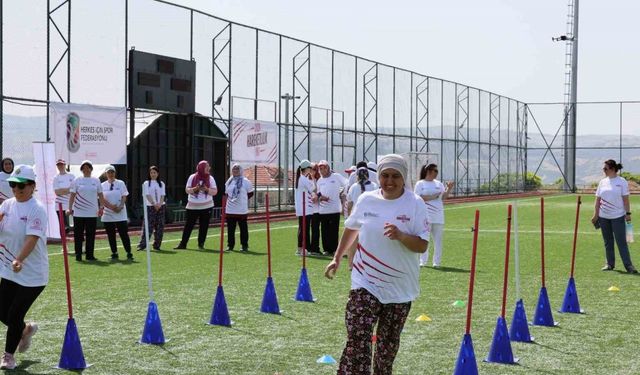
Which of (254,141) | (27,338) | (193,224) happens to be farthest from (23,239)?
(254,141)

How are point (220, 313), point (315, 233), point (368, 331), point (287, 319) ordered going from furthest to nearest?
point (315, 233) < point (287, 319) < point (220, 313) < point (368, 331)

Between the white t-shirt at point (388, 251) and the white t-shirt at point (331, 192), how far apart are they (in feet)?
40.8

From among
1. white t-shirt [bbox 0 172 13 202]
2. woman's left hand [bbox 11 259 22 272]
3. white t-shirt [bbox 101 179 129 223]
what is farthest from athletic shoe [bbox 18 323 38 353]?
white t-shirt [bbox 101 179 129 223]

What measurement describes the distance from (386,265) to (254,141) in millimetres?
27401

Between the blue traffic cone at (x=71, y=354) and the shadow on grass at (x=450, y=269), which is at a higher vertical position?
the blue traffic cone at (x=71, y=354)

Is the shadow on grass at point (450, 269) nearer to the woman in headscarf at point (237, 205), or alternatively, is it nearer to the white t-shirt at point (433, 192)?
the white t-shirt at point (433, 192)

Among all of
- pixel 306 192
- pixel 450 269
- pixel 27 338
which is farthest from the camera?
pixel 306 192

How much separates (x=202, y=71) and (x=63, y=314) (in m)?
22.6

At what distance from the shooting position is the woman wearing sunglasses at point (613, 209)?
53.5 feet

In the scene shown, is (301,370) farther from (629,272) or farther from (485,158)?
(485,158)

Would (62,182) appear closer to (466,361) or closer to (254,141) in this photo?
(466,361)

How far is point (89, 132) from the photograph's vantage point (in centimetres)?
2527

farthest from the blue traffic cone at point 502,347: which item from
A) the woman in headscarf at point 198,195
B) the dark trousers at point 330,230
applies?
the woman in headscarf at point 198,195

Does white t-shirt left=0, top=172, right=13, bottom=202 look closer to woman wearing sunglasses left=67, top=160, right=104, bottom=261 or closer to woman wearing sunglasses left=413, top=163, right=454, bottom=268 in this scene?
woman wearing sunglasses left=67, top=160, right=104, bottom=261
